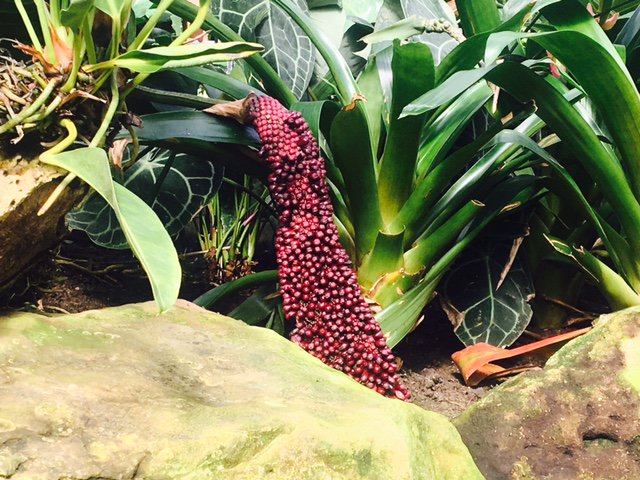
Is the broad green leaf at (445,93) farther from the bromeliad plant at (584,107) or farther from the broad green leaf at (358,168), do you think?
the broad green leaf at (358,168)

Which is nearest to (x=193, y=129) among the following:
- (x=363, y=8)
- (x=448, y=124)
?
(x=448, y=124)

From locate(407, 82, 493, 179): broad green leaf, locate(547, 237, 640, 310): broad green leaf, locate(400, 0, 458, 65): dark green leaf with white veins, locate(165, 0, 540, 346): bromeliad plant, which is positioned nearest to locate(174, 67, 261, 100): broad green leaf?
locate(165, 0, 540, 346): bromeliad plant

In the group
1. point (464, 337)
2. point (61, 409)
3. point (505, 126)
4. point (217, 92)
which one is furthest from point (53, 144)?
point (464, 337)

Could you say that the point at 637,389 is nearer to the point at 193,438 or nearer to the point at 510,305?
the point at 510,305

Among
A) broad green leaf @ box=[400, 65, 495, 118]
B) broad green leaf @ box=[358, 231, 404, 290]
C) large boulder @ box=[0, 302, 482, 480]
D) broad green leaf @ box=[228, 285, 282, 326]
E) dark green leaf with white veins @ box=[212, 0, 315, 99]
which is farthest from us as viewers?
dark green leaf with white veins @ box=[212, 0, 315, 99]

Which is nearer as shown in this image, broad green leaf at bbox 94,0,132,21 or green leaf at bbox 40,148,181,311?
green leaf at bbox 40,148,181,311

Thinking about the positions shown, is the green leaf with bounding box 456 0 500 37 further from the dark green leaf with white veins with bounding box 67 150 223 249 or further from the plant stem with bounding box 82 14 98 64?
the plant stem with bounding box 82 14 98 64

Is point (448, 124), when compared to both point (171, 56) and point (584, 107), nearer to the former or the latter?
point (584, 107)

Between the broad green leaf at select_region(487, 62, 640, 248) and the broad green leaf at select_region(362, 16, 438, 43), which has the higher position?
the broad green leaf at select_region(362, 16, 438, 43)
